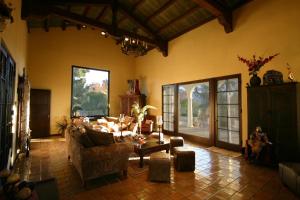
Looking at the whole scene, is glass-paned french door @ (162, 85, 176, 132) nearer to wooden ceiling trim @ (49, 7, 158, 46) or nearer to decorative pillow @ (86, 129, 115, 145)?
wooden ceiling trim @ (49, 7, 158, 46)

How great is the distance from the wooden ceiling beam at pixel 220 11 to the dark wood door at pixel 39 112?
22.5 feet

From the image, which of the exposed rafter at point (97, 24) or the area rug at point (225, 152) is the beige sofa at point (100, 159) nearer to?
the area rug at point (225, 152)

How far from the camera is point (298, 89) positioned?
3.65 metres

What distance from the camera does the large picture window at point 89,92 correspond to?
335 inches

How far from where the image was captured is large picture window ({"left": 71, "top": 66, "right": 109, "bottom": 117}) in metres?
8.51

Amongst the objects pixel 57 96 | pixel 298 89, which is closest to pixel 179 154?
pixel 298 89

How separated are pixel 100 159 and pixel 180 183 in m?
1.47

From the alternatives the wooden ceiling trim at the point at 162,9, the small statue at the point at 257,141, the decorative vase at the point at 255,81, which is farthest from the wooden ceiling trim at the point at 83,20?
the small statue at the point at 257,141

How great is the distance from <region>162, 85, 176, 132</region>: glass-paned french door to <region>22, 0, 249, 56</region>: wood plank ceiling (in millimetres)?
1634

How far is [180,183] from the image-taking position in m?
3.17

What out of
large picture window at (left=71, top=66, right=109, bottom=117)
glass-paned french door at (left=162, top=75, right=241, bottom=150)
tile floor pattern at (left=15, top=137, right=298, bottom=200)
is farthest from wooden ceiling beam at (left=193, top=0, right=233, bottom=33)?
large picture window at (left=71, top=66, right=109, bottom=117)

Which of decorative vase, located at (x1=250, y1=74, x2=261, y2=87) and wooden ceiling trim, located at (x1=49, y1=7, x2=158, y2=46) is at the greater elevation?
wooden ceiling trim, located at (x1=49, y1=7, x2=158, y2=46)

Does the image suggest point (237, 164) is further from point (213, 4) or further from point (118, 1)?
point (118, 1)

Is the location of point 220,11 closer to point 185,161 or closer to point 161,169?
point 185,161
